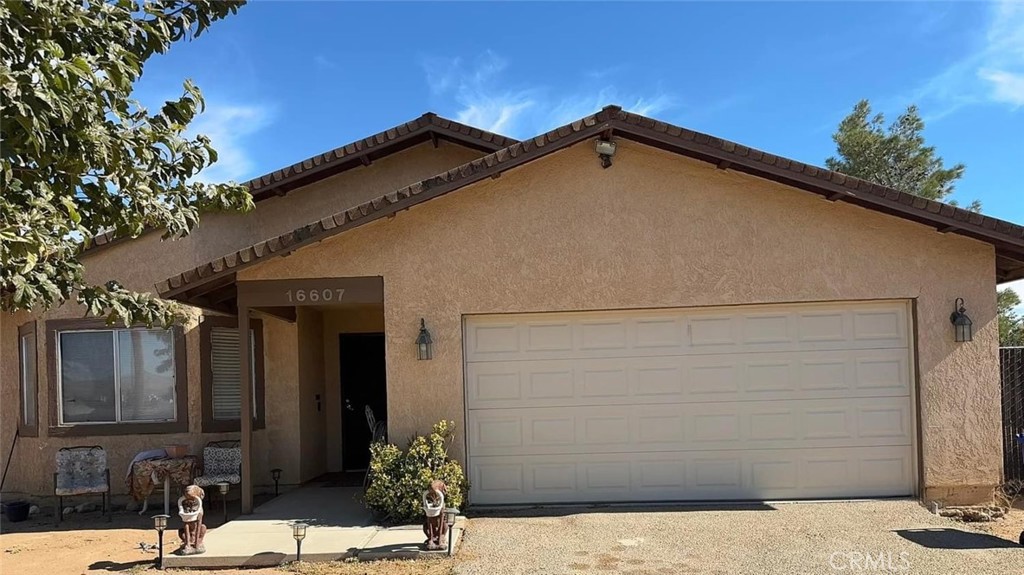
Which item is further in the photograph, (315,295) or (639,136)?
(315,295)

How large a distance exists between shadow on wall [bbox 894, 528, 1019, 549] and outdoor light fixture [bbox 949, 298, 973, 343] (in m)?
2.23

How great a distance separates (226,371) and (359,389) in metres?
2.43

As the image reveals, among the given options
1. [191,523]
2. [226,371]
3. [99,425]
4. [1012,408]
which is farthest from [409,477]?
[1012,408]

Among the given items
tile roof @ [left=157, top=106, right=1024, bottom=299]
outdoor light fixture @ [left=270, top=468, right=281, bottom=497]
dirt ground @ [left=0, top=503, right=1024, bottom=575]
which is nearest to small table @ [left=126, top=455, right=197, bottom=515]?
dirt ground @ [left=0, top=503, right=1024, bottom=575]

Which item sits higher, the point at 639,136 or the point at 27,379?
the point at 639,136

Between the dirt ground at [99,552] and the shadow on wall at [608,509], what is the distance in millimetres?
1859

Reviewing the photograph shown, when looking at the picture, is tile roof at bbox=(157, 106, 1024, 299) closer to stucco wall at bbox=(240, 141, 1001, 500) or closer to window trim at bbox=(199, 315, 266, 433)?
stucco wall at bbox=(240, 141, 1001, 500)

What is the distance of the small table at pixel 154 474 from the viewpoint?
10.1m

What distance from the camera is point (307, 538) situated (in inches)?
315

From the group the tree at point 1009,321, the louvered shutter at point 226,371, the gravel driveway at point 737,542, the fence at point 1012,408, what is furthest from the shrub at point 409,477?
the tree at point 1009,321

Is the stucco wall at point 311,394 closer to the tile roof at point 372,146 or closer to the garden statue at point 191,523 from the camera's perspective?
the tile roof at point 372,146

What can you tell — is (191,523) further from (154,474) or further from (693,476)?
(693,476)

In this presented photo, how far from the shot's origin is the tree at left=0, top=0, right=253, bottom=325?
4547mm

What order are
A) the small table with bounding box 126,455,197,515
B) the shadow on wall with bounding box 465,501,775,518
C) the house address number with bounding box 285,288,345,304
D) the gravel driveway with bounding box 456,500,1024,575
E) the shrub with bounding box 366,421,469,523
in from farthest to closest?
the small table with bounding box 126,455,197,515
the house address number with bounding box 285,288,345,304
the shadow on wall with bounding box 465,501,775,518
the shrub with bounding box 366,421,469,523
the gravel driveway with bounding box 456,500,1024,575
